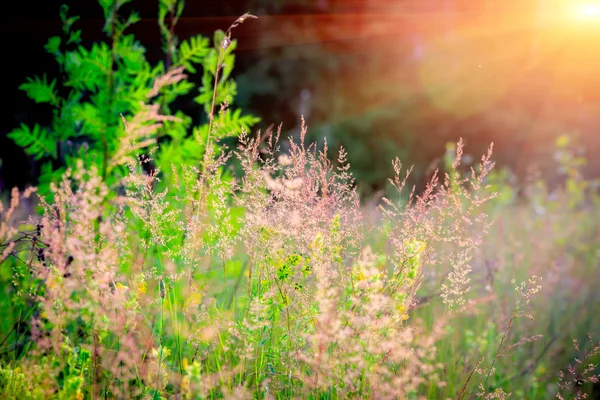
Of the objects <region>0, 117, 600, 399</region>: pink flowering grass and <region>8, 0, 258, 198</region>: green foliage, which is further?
<region>8, 0, 258, 198</region>: green foliage

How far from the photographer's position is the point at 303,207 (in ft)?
6.36

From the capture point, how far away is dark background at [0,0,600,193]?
12438 mm

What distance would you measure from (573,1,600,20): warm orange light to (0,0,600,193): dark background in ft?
0.48

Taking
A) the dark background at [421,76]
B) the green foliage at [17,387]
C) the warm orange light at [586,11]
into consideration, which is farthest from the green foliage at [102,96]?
the warm orange light at [586,11]

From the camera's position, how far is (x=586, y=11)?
42.6 ft

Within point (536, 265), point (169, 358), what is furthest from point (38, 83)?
point (536, 265)

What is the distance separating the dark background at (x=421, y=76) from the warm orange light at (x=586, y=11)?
146 millimetres

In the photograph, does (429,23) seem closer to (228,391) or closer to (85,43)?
(85,43)

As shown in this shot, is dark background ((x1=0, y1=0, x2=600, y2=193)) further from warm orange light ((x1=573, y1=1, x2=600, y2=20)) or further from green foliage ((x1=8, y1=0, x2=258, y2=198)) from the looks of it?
green foliage ((x1=8, y1=0, x2=258, y2=198))

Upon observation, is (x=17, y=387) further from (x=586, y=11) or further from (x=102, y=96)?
(x=586, y=11)

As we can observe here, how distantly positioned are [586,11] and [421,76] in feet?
13.1

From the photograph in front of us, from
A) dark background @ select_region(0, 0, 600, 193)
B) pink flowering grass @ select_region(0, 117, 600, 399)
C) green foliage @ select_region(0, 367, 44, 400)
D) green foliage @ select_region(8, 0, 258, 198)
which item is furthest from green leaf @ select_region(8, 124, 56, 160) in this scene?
dark background @ select_region(0, 0, 600, 193)

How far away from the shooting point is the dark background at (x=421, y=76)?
1244cm

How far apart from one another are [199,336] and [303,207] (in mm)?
582
